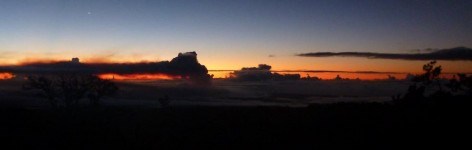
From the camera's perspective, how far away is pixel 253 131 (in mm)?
49656

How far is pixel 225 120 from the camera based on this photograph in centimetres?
5919

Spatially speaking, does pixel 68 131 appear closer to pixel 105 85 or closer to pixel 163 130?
pixel 163 130

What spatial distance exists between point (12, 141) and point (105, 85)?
231 ft

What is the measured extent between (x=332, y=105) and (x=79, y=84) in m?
59.0

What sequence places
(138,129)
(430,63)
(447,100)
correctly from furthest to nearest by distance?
(430,63), (447,100), (138,129)

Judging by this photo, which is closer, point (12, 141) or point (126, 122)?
point (12, 141)

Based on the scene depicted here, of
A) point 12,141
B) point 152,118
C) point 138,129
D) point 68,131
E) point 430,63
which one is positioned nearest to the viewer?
point 12,141

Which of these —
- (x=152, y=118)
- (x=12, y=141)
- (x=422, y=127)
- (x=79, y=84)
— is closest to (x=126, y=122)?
(x=152, y=118)

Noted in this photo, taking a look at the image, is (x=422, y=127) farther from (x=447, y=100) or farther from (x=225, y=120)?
(x=447, y=100)

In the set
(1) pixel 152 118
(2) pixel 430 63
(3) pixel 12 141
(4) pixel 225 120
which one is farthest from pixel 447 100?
(3) pixel 12 141

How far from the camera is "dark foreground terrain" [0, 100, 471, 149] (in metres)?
42.7

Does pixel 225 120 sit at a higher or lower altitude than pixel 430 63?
lower

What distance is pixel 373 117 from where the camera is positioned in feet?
198

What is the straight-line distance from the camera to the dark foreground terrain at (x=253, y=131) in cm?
4269
